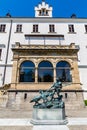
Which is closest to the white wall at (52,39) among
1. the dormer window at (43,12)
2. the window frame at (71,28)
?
the window frame at (71,28)

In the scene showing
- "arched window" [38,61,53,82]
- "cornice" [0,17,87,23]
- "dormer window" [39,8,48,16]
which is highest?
"dormer window" [39,8,48,16]

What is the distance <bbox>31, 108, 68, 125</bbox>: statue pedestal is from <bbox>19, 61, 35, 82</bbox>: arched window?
1049 cm

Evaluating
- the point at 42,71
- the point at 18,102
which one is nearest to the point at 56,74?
the point at 42,71

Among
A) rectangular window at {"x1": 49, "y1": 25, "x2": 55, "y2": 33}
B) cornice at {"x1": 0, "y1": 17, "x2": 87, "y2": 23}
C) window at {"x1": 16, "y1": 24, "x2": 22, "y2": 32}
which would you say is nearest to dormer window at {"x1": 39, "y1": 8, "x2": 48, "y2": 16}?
cornice at {"x1": 0, "y1": 17, "x2": 87, "y2": 23}

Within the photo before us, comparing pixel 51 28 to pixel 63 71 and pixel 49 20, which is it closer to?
pixel 49 20

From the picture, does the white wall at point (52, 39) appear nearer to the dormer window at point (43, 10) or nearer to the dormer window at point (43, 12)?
the dormer window at point (43, 12)

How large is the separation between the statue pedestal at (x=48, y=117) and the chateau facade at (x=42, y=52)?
314 inches

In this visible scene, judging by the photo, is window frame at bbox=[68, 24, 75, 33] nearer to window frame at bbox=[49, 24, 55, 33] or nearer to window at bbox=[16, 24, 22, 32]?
window frame at bbox=[49, 24, 55, 33]

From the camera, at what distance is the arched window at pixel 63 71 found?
21.6 meters

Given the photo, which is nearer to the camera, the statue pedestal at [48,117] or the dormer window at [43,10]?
the statue pedestal at [48,117]

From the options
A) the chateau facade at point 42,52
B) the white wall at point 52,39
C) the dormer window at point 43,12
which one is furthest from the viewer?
the dormer window at point 43,12

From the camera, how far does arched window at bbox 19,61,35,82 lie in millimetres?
21484

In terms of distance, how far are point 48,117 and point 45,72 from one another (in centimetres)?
1158

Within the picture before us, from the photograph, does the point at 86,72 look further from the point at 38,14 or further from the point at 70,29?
the point at 38,14
